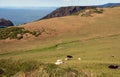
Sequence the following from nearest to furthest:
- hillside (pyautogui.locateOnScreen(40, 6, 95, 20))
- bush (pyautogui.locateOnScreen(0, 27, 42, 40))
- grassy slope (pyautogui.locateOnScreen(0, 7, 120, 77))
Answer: grassy slope (pyautogui.locateOnScreen(0, 7, 120, 77))
bush (pyautogui.locateOnScreen(0, 27, 42, 40))
hillside (pyautogui.locateOnScreen(40, 6, 95, 20))

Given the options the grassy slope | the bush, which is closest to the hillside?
the grassy slope

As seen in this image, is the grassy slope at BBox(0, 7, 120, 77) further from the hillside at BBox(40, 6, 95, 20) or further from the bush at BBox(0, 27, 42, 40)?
the hillside at BBox(40, 6, 95, 20)

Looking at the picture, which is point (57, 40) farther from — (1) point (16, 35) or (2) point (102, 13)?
(2) point (102, 13)

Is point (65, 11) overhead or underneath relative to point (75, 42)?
underneath

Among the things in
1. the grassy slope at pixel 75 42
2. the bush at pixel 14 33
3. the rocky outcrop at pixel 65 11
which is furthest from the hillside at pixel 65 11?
the bush at pixel 14 33

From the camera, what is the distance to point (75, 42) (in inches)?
1328

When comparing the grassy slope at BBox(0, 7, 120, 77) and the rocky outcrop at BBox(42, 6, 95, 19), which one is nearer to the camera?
the grassy slope at BBox(0, 7, 120, 77)

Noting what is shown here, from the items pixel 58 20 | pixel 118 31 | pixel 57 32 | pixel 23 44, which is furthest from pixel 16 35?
pixel 118 31

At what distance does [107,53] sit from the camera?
25.5m

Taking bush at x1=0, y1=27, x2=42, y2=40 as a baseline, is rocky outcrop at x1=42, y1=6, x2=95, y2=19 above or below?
below

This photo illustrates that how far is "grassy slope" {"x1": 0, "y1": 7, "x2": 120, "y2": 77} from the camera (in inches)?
1022

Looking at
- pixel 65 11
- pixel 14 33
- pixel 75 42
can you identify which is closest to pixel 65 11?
pixel 65 11

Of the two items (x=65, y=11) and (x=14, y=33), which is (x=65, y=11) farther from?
(x=14, y=33)

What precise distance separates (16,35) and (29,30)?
2.10 meters
